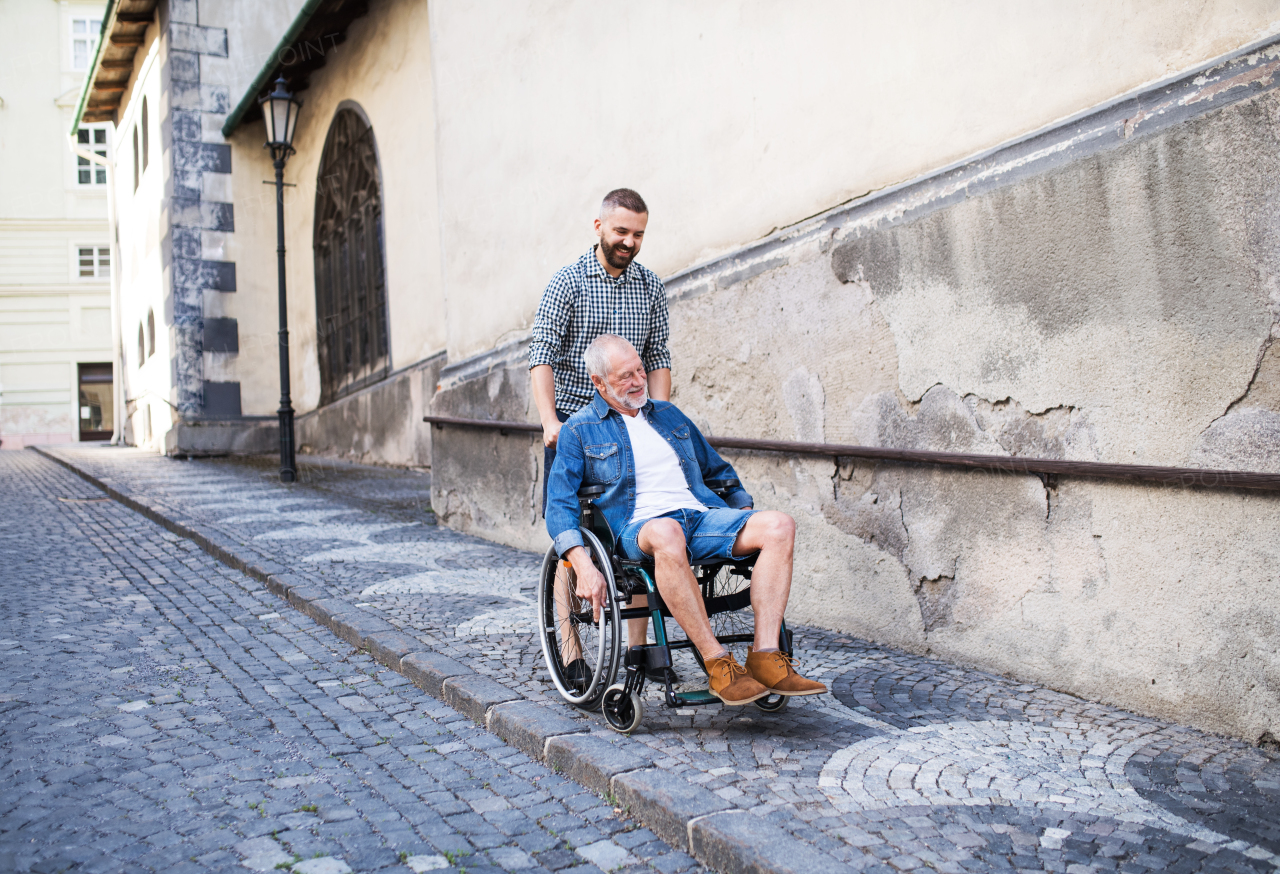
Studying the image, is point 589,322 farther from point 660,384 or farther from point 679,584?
point 679,584

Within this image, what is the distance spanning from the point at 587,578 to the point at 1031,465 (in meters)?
1.66

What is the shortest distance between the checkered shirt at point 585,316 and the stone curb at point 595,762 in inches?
46.9

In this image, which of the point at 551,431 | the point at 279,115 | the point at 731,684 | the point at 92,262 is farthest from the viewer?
the point at 92,262

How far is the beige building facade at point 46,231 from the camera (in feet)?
106

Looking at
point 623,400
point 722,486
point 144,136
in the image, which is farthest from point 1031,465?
point 144,136

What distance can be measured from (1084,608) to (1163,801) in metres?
0.97

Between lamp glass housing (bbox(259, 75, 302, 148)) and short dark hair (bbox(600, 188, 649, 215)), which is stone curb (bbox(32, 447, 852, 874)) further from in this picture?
lamp glass housing (bbox(259, 75, 302, 148))

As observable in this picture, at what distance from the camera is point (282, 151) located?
12008 mm

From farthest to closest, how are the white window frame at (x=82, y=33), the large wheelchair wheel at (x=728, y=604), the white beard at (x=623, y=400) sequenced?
1. the white window frame at (x=82, y=33)
2. the white beard at (x=623, y=400)
3. the large wheelchair wheel at (x=728, y=604)

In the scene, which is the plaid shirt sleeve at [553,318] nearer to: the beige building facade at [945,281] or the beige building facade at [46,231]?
the beige building facade at [945,281]

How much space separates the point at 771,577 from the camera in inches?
126

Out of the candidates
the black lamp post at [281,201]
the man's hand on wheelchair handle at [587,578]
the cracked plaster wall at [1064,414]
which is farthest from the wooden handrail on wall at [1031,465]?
the black lamp post at [281,201]

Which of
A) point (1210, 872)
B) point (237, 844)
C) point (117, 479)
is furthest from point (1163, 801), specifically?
point (117, 479)

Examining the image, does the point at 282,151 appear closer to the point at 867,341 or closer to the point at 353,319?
the point at 353,319
